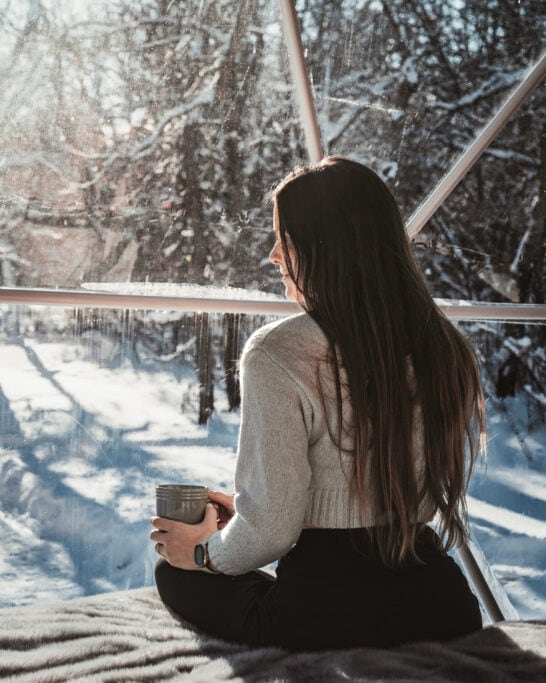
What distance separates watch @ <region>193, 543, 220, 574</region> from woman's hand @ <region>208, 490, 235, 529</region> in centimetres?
22

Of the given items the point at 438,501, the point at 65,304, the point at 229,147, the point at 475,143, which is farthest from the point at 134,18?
the point at 438,501

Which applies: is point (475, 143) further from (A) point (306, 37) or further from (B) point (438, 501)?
(B) point (438, 501)

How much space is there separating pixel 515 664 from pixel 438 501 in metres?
0.31

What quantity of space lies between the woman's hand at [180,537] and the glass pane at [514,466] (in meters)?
1.56

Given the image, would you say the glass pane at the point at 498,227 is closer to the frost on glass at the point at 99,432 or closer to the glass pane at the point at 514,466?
the glass pane at the point at 514,466

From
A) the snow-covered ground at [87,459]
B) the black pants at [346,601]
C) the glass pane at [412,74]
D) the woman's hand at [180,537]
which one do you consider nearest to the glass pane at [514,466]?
the snow-covered ground at [87,459]

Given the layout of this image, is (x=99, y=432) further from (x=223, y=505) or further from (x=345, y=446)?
(x=345, y=446)

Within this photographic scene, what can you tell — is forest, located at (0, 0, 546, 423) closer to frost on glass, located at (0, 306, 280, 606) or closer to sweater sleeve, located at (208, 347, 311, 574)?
frost on glass, located at (0, 306, 280, 606)

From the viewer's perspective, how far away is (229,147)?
2871 mm

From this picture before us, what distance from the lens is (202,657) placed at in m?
1.54

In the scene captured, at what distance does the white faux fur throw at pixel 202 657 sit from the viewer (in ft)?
4.64

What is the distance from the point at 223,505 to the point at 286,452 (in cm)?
44

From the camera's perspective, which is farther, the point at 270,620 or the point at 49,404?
the point at 49,404

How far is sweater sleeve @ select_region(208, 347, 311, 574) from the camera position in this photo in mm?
1520
